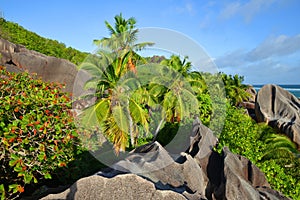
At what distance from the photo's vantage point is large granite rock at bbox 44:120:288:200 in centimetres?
370

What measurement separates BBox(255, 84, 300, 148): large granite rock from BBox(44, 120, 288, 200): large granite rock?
14.3 m

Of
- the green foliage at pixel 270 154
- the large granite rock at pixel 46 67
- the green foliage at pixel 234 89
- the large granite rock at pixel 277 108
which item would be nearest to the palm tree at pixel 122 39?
the large granite rock at pixel 46 67

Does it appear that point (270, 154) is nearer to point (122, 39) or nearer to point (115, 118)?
point (115, 118)

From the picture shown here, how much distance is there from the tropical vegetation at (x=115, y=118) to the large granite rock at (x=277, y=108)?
461 cm

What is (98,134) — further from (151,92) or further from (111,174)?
(111,174)

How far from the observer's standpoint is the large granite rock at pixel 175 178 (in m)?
3.70

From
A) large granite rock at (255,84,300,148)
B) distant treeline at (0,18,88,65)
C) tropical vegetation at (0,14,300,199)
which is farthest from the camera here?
large granite rock at (255,84,300,148)

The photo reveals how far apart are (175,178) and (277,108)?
21.0 m

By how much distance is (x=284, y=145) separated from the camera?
562 inches

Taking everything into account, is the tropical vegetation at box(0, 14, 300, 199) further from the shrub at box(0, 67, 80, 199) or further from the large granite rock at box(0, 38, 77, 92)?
the large granite rock at box(0, 38, 77, 92)

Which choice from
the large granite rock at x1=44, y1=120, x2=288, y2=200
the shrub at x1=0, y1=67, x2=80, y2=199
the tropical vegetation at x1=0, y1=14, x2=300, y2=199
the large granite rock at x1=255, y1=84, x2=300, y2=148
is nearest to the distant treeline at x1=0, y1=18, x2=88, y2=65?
the tropical vegetation at x1=0, y1=14, x2=300, y2=199

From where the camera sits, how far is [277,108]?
2288 cm

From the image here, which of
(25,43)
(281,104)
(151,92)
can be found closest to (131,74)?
(151,92)

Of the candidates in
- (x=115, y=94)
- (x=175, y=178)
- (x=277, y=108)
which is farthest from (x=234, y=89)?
(x=175, y=178)
